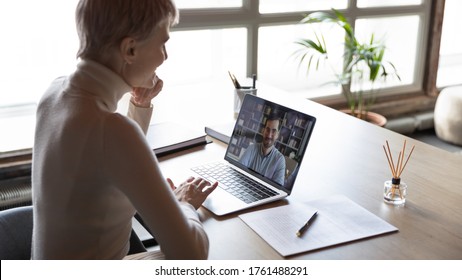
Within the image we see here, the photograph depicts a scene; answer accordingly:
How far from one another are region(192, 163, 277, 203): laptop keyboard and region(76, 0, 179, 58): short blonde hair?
576mm

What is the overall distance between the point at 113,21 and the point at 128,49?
0.07 meters

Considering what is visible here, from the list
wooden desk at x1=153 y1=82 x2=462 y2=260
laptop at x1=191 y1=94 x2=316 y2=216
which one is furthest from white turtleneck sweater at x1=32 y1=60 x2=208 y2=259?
laptop at x1=191 y1=94 x2=316 y2=216

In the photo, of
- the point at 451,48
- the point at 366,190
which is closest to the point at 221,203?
the point at 366,190

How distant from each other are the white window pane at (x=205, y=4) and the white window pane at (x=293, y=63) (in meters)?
0.26

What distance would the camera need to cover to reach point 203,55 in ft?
10.7

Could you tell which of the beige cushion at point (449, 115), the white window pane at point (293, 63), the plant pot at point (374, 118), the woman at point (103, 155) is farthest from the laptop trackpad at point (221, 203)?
the beige cushion at point (449, 115)

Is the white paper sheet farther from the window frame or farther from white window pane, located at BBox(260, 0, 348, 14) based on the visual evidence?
white window pane, located at BBox(260, 0, 348, 14)

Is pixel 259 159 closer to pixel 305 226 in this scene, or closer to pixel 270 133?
pixel 270 133

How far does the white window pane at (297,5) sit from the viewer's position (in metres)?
3.39

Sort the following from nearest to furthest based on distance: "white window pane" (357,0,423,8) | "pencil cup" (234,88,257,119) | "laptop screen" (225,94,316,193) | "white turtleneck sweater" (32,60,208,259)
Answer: "white turtleneck sweater" (32,60,208,259) → "laptop screen" (225,94,316,193) → "pencil cup" (234,88,257,119) → "white window pane" (357,0,423,8)

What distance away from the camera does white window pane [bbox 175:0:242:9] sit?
3066mm

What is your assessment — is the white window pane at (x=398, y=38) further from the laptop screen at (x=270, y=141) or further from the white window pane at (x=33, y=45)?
the laptop screen at (x=270, y=141)
